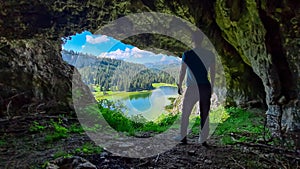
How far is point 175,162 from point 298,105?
2397mm

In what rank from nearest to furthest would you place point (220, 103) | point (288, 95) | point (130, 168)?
1. point (130, 168)
2. point (288, 95)
3. point (220, 103)

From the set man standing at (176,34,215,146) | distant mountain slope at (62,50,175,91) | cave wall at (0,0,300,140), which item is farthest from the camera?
distant mountain slope at (62,50,175,91)

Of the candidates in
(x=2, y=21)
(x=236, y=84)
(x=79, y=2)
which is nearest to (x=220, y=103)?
(x=236, y=84)

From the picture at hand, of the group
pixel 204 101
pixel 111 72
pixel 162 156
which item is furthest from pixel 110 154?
pixel 111 72

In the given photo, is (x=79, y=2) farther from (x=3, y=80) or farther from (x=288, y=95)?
(x=288, y=95)

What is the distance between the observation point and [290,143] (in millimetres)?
3750

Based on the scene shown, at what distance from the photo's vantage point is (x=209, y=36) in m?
8.51

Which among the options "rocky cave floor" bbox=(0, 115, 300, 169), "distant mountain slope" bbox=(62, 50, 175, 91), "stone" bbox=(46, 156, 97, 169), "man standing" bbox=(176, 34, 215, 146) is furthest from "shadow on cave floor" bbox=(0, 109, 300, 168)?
"distant mountain slope" bbox=(62, 50, 175, 91)

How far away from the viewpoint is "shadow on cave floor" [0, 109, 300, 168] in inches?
118

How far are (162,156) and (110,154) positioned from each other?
80cm

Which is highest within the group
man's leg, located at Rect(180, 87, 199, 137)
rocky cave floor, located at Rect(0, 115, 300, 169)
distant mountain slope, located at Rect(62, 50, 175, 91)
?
distant mountain slope, located at Rect(62, 50, 175, 91)

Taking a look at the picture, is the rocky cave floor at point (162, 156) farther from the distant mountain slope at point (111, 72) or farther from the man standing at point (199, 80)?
the distant mountain slope at point (111, 72)

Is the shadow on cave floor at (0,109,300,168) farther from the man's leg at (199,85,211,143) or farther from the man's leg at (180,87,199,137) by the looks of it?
the man's leg at (180,87,199,137)

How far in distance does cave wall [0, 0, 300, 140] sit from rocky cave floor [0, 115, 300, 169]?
1.06 m
